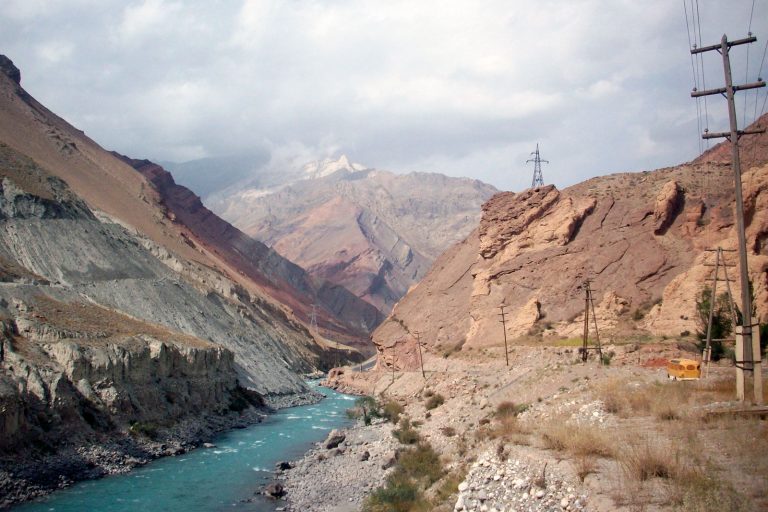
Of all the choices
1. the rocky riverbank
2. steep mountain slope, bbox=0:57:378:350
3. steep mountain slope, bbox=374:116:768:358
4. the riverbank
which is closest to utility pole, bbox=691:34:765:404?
the rocky riverbank

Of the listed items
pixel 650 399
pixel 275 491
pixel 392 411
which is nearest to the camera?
pixel 650 399

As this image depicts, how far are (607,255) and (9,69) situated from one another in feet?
295

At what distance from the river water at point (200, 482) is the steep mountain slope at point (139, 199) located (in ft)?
123

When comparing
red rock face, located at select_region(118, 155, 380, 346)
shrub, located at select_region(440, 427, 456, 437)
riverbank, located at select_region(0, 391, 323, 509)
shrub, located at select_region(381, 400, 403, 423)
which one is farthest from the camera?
red rock face, located at select_region(118, 155, 380, 346)

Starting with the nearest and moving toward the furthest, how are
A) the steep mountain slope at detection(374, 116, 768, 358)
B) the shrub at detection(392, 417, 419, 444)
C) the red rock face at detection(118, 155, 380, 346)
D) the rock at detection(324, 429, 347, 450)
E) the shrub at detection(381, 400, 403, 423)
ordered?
the shrub at detection(392, 417, 419, 444), the rock at detection(324, 429, 347, 450), the steep mountain slope at detection(374, 116, 768, 358), the shrub at detection(381, 400, 403, 423), the red rock face at detection(118, 155, 380, 346)

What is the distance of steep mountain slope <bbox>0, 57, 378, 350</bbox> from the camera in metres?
79.2

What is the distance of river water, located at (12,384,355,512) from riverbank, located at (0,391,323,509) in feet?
1.70

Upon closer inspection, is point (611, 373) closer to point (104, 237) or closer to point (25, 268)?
point (25, 268)

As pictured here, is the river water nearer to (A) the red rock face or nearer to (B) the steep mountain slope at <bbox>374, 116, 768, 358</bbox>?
(B) the steep mountain slope at <bbox>374, 116, 768, 358</bbox>

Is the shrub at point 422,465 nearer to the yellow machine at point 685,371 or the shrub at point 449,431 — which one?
the shrub at point 449,431

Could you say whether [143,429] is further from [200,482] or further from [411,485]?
[411,485]

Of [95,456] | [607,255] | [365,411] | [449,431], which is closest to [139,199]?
[365,411]

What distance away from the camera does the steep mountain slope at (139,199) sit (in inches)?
3118

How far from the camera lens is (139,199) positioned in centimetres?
9575
